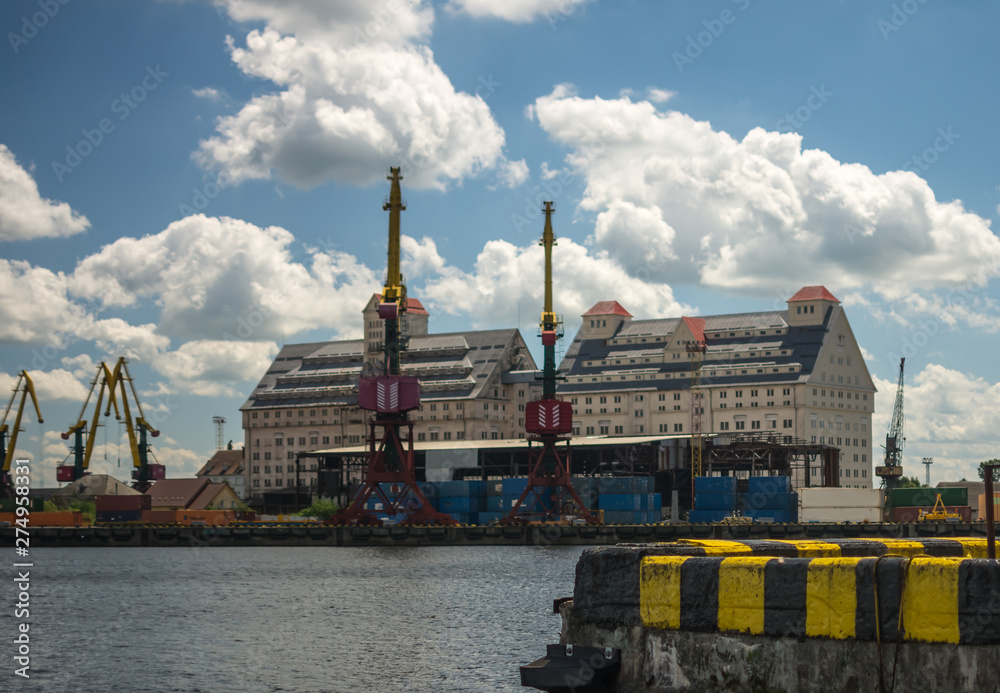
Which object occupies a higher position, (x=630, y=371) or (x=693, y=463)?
(x=630, y=371)

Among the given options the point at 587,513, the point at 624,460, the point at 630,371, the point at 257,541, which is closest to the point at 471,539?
the point at 587,513

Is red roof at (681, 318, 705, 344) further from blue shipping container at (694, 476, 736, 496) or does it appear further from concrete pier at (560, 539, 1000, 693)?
concrete pier at (560, 539, 1000, 693)

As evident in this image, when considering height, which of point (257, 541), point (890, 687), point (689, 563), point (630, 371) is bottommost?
point (257, 541)

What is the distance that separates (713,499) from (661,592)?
380 ft

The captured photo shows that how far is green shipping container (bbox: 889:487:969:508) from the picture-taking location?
12300 cm

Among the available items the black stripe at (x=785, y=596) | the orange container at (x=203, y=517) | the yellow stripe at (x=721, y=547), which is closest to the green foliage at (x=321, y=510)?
the orange container at (x=203, y=517)

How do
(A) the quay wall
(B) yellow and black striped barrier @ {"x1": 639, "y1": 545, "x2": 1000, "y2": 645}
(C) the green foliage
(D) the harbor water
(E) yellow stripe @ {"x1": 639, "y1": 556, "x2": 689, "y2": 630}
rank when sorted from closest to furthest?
1. (B) yellow and black striped barrier @ {"x1": 639, "y1": 545, "x2": 1000, "y2": 645}
2. (E) yellow stripe @ {"x1": 639, "y1": 556, "x2": 689, "y2": 630}
3. (D) the harbor water
4. (A) the quay wall
5. (C) the green foliage

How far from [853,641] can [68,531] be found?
126 metres

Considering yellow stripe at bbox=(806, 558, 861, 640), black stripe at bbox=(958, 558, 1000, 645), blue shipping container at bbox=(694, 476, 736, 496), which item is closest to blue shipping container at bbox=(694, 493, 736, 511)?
blue shipping container at bbox=(694, 476, 736, 496)

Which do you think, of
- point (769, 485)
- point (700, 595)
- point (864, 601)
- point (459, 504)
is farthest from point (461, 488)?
point (864, 601)

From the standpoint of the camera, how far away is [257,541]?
113 meters

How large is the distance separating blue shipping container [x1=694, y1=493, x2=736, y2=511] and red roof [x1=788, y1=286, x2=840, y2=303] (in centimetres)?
6997

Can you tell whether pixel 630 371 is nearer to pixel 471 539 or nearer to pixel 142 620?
pixel 471 539

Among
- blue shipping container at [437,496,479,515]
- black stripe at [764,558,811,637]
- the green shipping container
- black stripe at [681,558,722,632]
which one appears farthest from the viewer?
blue shipping container at [437,496,479,515]
